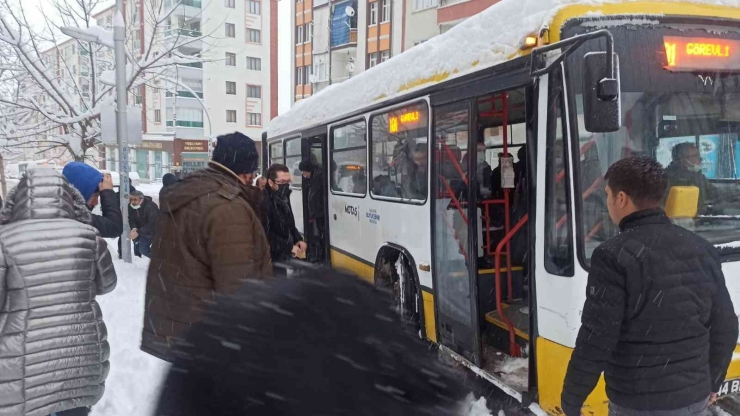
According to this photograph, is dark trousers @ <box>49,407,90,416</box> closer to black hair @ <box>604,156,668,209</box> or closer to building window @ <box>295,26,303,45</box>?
black hair @ <box>604,156,668,209</box>

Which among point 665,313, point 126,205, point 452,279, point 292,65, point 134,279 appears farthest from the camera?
point 292,65

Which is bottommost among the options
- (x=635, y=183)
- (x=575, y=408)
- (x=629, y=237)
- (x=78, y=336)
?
(x=575, y=408)

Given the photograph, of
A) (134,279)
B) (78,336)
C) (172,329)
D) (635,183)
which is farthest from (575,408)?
(134,279)

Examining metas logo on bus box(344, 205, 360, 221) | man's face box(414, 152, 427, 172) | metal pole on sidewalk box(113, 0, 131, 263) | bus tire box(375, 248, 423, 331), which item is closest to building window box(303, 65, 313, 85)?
metal pole on sidewalk box(113, 0, 131, 263)

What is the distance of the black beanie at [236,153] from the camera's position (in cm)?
276

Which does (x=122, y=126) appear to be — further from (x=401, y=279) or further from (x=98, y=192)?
(x=98, y=192)

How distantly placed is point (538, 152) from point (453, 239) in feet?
4.67

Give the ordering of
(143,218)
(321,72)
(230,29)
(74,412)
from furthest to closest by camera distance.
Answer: (230,29), (321,72), (143,218), (74,412)

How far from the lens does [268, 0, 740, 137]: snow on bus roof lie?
12.4 feet

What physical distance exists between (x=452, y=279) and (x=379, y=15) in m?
30.3

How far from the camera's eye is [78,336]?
292 cm

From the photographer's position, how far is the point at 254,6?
49.3m

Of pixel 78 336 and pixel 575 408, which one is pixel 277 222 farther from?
pixel 575 408

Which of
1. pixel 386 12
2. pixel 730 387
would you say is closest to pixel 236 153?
pixel 730 387
